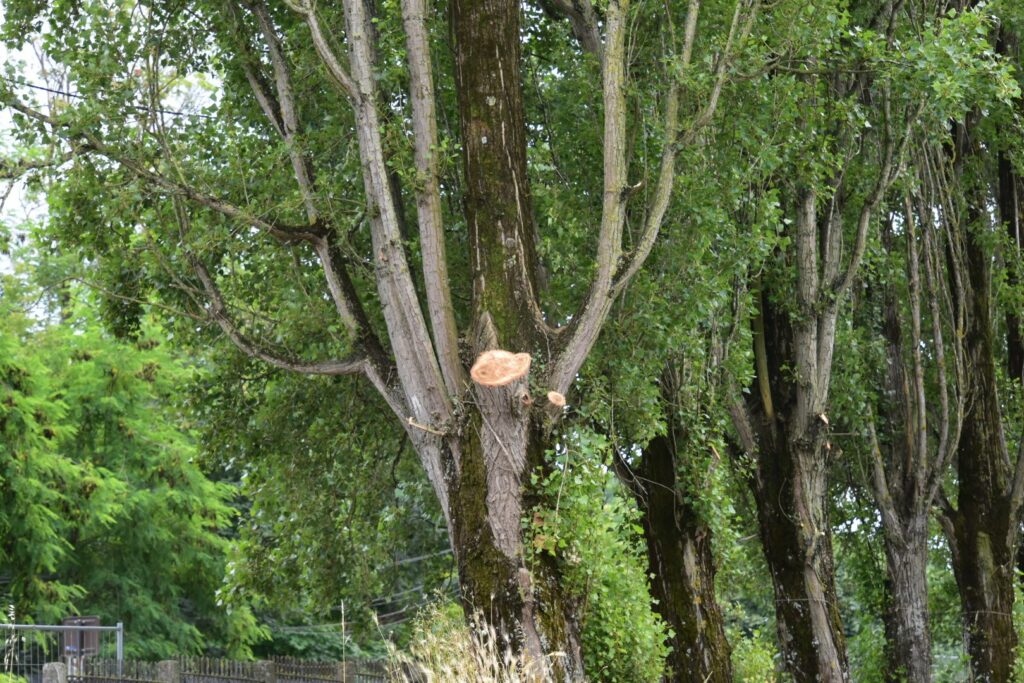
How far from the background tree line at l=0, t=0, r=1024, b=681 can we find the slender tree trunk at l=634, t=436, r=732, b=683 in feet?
0.10

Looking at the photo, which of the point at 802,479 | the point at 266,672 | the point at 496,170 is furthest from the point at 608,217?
the point at 266,672

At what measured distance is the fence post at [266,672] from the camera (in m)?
14.6

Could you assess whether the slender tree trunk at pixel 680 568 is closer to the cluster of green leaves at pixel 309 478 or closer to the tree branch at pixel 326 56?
the cluster of green leaves at pixel 309 478

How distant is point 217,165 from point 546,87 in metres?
3.53

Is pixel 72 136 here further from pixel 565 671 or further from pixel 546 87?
pixel 565 671

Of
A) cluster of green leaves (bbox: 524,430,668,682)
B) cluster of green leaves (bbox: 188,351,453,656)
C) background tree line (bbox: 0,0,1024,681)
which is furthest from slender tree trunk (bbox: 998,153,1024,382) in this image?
cluster of green leaves (bbox: 524,430,668,682)

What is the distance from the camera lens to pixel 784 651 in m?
14.0

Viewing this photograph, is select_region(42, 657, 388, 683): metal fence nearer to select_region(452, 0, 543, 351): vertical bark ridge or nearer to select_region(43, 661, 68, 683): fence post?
select_region(43, 661, 68, 683): fence post

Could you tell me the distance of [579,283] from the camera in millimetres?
10984

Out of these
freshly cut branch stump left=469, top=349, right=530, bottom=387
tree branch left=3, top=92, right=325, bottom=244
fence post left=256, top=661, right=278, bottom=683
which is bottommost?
fence post left=256, top=661, right=278, bottom=683

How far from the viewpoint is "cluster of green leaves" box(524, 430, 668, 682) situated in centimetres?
913

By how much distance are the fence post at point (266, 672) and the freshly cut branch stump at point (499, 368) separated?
683cm

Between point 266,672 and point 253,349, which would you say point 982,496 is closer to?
point 266,672

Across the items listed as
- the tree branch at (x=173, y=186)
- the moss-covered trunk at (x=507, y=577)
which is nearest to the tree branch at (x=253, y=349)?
the tree branch at (x=173, y=186)
